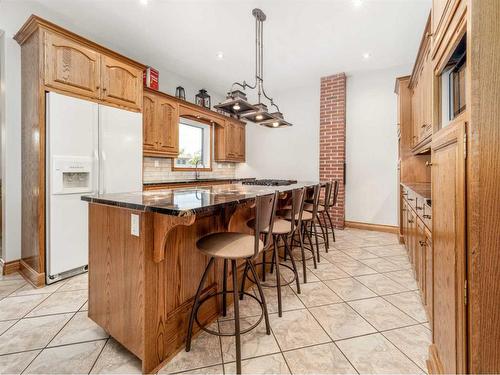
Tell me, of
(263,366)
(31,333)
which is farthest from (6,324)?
(263,366)

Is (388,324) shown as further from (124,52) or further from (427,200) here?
(124,52)

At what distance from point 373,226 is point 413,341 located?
3.23 m

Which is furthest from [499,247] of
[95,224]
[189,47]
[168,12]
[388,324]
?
[189,47]

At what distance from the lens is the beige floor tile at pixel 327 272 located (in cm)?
262

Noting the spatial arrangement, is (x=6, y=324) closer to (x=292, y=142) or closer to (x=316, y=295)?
(x=316, y=295)

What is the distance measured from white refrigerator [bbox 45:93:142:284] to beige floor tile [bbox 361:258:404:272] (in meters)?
3.11

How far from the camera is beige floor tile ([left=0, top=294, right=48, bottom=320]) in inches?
75.3

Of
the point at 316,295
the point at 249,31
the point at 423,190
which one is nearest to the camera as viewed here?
the point at 316,295

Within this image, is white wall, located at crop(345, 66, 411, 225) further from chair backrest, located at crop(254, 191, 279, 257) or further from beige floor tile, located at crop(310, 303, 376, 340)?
chair backrest, located at crop(254, 191, 279, 257)

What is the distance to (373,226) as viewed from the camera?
181 inches

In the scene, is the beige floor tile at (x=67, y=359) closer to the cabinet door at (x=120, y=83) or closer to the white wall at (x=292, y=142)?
the cabinet door at (x=120, y=83)

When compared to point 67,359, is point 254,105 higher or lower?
higher

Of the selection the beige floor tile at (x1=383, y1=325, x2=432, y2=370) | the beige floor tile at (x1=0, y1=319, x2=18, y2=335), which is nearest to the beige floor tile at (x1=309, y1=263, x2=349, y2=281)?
the beige floor tile at (x1=383, y1=325, x2=432, y2=370)

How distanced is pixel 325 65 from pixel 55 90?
12.9ft
